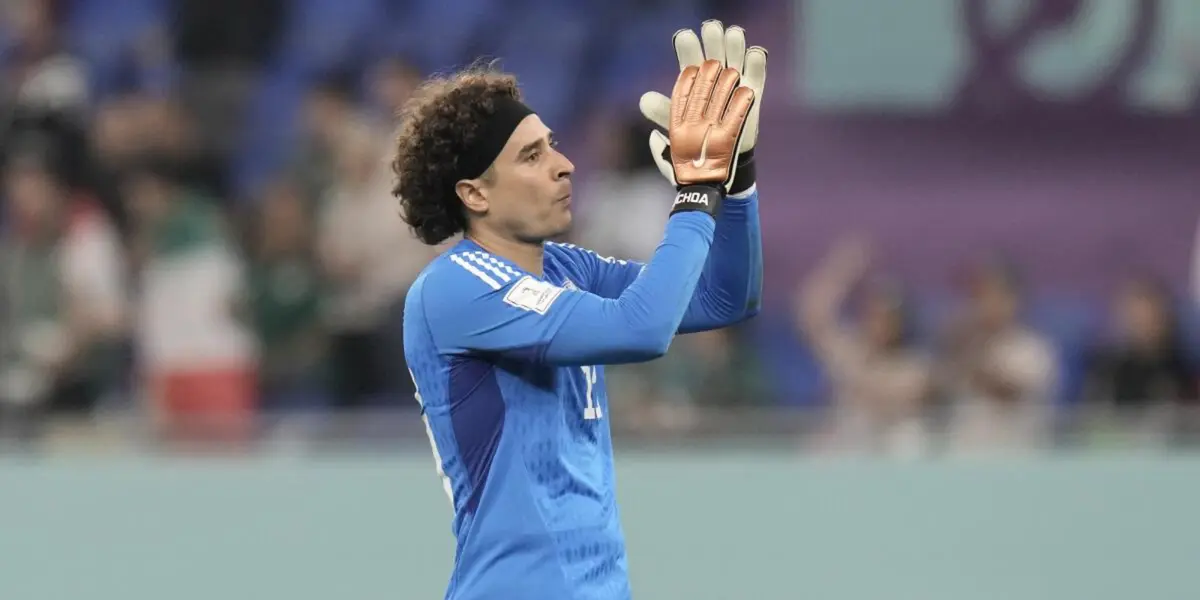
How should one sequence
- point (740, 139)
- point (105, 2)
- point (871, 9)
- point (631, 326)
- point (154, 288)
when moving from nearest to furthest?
point (631, 326) → point (740, 139) → point (154, 288) → point (871, 9) → point (105, 2)

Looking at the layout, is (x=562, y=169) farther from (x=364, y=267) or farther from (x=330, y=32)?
(x=330, y=32)

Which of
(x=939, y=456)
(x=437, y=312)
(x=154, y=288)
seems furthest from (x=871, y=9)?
(x=437, y=312)

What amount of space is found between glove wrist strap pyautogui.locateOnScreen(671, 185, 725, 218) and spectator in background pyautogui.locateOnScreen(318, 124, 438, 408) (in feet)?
10.4

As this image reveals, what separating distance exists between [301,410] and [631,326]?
3526mm

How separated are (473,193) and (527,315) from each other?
0.33 meters

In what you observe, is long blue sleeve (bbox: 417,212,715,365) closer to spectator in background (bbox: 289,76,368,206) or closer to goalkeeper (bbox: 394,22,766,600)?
goalkeeper (bbox: 394,22,766,600)

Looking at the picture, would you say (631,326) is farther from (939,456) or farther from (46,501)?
(46,501)

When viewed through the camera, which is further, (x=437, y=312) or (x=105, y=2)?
(x=105, y=2)

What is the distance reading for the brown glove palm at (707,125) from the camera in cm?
343

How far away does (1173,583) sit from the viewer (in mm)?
6289

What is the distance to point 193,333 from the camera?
263 inches

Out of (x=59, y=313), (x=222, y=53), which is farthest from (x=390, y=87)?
(x=59, y=313)

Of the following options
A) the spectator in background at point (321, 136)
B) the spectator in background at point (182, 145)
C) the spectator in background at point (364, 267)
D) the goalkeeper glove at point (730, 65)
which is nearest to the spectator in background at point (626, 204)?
the spectator in background at point (364, 267)

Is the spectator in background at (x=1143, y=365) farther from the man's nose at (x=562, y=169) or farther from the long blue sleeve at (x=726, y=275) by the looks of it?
the man's nose at (x=562, y=169)
